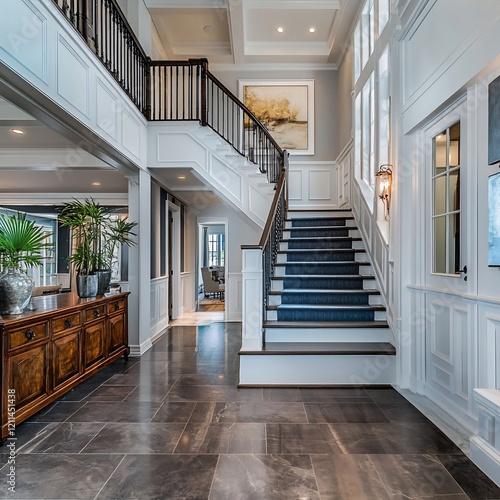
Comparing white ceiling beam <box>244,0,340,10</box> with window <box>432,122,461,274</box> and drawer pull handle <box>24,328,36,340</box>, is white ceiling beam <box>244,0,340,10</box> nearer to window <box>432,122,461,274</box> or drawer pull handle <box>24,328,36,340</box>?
window <box>432,122,461,274</box>

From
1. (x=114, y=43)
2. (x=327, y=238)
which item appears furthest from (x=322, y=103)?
(x=114, y=43)

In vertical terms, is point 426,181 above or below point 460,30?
below

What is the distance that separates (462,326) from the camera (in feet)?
8.58

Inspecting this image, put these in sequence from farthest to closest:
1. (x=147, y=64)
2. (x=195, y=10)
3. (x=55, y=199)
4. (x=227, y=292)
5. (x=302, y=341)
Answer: (x=55, y=199), (x=227, y=292), (x=195, y=10), (x=147, y=64), (x=302, y=341)

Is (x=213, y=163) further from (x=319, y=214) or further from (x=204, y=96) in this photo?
(x=319, y=214)

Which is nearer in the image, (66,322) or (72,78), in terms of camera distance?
(72,78)

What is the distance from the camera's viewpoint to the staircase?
348 cm

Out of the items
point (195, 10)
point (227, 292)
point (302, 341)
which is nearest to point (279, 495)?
point (302, 341)

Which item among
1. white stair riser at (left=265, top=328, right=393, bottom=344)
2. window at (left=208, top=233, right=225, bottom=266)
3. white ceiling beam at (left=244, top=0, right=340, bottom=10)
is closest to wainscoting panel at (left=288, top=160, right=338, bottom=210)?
white ceiling beam at (left=244, top=0, right=340, bottom=10)

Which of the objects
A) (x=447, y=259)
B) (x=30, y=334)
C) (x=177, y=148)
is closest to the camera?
(x=30, y=334)

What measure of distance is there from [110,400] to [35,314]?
1.03 meters

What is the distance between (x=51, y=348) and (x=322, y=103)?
6.75 metres

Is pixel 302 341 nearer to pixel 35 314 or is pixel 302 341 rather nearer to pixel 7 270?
pixel 35 314

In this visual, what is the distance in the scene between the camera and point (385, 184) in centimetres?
394
